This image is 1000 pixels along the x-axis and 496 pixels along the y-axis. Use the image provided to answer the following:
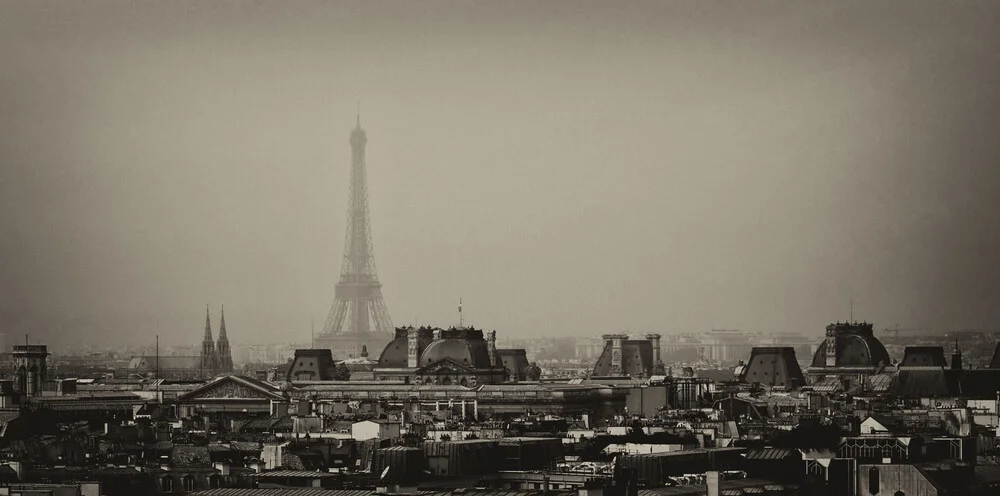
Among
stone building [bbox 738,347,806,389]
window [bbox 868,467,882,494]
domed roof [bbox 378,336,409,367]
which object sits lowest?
window [bbox 868,467,882,494]

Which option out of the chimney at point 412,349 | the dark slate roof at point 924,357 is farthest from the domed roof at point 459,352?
the dark slate roof at point 924,357

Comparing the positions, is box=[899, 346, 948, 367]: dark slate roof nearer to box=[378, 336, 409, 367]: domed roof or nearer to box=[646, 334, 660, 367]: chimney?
box=[378, 336, 409, 367]: domed roof

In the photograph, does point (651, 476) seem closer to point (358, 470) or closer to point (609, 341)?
point (358, 470)

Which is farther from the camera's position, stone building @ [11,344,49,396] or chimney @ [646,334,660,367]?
chimney @ [646,334,660,367]

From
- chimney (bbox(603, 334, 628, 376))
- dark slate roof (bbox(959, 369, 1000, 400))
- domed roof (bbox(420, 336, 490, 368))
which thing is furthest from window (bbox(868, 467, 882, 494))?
chimney (bbox(603, 334, 628, 376))

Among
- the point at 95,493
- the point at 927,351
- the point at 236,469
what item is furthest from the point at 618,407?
the point at 95,493

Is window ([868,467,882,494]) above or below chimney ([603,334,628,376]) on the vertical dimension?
below
